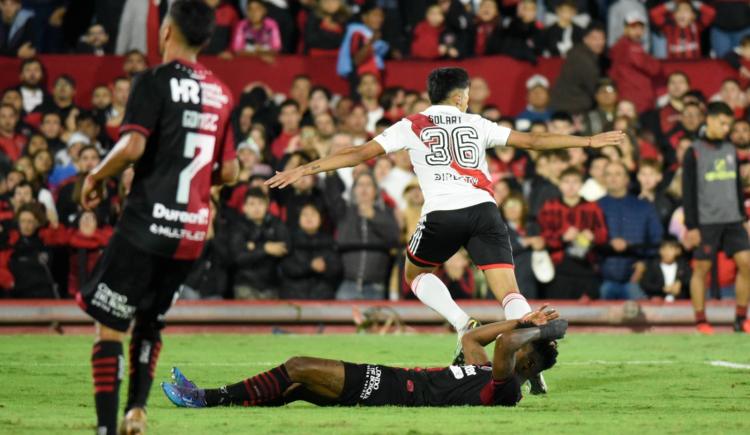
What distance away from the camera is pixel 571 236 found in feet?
54.4

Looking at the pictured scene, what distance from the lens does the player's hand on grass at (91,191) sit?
22.1 feet

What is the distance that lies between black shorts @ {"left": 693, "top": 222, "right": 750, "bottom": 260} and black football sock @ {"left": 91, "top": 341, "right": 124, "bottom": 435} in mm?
10377

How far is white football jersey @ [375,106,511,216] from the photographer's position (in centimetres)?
989

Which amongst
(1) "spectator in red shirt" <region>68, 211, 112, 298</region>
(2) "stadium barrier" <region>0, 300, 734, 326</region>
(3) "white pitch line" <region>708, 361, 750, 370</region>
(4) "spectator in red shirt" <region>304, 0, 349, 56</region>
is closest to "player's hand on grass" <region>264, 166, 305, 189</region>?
(3) "white pitch line" <region>708, 361, 750, 370</region>

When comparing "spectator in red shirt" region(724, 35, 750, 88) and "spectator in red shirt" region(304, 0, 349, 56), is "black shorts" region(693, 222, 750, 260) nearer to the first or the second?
"spectator in red shirt" region(724, 35, 750, 88)

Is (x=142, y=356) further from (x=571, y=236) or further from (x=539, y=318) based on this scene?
(x=571, y=236)

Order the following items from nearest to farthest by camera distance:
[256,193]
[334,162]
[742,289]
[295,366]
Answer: [295,366]
[334,162]
[742,289]
[256,193]

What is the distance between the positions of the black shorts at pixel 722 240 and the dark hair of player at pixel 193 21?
399 inches

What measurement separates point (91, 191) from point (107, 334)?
2.39ft

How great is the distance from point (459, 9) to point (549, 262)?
5711mm

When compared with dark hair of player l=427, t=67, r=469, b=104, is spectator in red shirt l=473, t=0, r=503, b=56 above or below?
above

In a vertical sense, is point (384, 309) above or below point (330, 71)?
below

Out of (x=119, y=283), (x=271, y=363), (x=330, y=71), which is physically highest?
(x=330, y=71)

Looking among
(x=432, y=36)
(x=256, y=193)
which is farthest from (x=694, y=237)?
(x=432, y=36)
